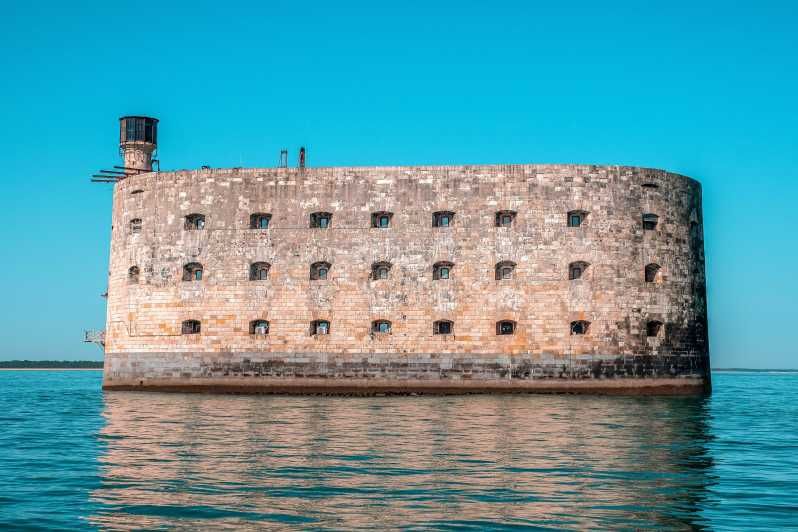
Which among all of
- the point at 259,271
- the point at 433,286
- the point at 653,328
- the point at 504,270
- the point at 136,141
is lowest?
the point at 653,328

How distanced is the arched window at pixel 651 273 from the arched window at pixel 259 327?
1537cm

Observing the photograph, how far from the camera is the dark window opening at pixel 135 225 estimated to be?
38938 millimetres

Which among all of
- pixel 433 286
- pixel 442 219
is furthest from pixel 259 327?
pixel 442 219

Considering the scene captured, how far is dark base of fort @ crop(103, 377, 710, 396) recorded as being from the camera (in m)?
34.5

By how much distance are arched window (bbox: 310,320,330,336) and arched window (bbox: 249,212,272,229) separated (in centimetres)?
448

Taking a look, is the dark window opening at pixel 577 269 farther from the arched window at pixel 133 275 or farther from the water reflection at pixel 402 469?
the arched window at pixel 133 275

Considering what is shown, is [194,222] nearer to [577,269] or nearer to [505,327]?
[505,327]

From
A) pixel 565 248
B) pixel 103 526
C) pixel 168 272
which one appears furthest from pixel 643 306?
pixel 103 526

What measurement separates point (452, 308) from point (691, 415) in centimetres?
1145

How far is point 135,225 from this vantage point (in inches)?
1540

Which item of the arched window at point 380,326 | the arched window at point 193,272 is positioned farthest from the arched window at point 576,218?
the arched window at point 193,272

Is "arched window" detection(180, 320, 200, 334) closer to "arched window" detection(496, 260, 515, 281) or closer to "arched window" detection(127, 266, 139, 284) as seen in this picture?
"arched window" detection(127, 266, 139, 284)

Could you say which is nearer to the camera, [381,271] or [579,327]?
[579,327]

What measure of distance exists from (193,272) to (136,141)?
8.28 meters
